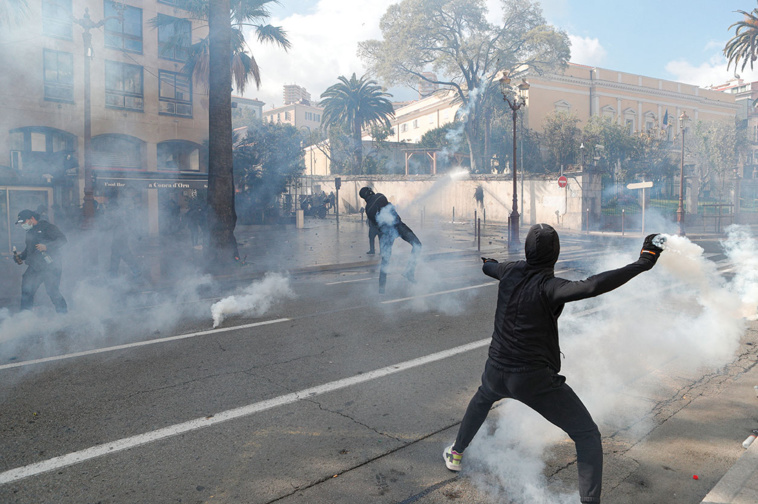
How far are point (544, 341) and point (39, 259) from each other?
25.2 feet

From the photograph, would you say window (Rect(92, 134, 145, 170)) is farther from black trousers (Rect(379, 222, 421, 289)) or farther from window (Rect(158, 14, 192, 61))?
black trousers (Rect(379, 222, 421, 289))

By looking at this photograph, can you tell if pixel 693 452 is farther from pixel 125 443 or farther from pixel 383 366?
pixel 125 443

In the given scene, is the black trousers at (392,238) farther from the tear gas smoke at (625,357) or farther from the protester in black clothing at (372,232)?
the tear gas smoke at (625,357)

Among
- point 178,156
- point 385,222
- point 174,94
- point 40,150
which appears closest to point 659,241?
point 385,222

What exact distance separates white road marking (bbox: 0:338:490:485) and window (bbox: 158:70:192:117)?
23.1m

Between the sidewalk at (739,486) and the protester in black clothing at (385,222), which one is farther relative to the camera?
the protester in black clothing at (385,222)

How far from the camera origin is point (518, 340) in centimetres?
283

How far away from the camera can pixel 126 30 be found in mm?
23312

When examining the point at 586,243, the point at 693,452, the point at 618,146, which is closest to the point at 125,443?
the point at 693,452

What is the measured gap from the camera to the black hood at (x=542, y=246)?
2.79 m

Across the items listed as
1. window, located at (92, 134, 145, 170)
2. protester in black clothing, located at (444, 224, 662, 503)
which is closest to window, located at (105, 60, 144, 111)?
window, located at (92, 134, 145, 170)

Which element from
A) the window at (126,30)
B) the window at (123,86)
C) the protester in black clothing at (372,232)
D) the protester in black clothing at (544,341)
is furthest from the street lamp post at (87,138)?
the protester in black clothing at (544,341)

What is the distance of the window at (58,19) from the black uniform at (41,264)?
1605 centimetres

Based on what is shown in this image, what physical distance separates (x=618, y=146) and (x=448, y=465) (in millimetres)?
38656
